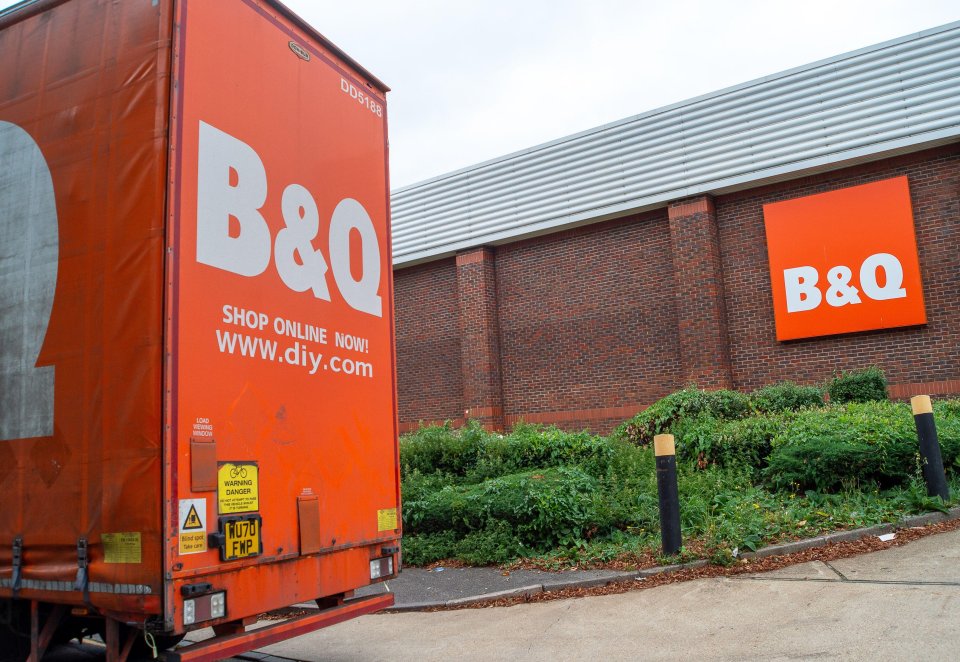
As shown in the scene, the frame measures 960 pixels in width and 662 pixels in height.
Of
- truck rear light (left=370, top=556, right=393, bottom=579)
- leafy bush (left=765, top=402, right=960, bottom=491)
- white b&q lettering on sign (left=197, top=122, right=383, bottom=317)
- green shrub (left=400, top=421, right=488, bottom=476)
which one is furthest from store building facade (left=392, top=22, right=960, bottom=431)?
white b&q lettering on sign (left=197, top=122, right=383, bottom=317)

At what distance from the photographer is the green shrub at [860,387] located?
1401cm

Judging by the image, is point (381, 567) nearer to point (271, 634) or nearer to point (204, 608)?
point (271, 634)

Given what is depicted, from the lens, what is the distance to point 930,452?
741 cm

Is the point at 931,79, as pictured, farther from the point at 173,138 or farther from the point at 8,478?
the point at 8,478

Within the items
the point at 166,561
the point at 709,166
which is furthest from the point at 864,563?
the point at 709,166

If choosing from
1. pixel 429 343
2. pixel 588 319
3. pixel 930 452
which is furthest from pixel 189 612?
pixel 429 343

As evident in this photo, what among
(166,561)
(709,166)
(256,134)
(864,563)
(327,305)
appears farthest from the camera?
(709,166)

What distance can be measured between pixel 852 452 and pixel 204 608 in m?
6.74

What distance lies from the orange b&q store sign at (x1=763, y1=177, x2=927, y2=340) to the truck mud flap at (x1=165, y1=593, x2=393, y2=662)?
12523mm

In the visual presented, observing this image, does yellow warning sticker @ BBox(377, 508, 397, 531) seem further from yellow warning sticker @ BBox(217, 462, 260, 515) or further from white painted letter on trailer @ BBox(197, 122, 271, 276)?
white painted letter on trailer @ BBox(197, 122, 271, 276)

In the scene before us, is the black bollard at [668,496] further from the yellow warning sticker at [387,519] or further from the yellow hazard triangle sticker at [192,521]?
the yellow hazard triangle sticker at [192,521]

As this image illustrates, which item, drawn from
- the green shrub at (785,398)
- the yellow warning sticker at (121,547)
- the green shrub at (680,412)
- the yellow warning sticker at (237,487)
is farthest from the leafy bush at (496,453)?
the yellow warning sticker at (121,547)

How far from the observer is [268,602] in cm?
439

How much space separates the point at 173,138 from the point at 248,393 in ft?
4.77
